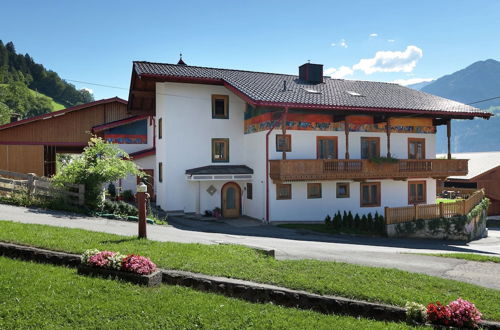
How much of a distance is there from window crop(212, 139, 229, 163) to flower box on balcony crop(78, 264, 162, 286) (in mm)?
16806

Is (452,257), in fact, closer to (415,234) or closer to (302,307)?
(302,307)

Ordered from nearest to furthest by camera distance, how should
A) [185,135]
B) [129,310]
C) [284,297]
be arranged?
1. [129,310]
2. [284,297]
3. [185,135]

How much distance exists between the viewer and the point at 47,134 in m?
31.1

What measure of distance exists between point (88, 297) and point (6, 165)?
27379mm

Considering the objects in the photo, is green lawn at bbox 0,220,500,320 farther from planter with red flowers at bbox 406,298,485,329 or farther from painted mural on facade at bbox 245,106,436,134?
painted mural on facade at bbox 245,106,436,134

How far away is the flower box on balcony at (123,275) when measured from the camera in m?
7.59

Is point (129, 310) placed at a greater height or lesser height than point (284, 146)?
lesser

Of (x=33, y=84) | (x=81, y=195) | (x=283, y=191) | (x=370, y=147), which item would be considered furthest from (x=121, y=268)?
(x=33, y=84)

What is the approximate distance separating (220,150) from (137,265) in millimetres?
17369

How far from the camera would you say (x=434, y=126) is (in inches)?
1062

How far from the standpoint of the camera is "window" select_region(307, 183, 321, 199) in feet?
75.9

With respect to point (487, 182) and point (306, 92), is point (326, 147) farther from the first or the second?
point (487, 182)

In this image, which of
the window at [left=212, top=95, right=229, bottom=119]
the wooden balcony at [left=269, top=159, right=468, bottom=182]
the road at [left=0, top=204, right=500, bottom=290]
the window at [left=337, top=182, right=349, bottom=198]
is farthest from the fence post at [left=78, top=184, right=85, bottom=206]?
the window at [left=337, top=182, right=349, bottom=198]

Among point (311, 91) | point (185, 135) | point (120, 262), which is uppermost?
point (311, 91)
